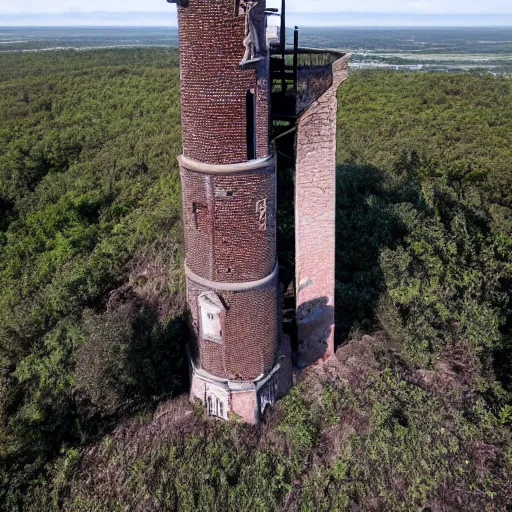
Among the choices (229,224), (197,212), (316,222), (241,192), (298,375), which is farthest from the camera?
(298,375)

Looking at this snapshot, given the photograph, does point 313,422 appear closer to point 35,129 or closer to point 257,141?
point 257,141

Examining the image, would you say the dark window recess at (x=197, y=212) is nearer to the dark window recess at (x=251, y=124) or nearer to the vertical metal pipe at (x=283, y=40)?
the dark window recess at (x=251, y=124)

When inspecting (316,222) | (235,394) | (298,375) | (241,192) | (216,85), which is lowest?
(298,375)

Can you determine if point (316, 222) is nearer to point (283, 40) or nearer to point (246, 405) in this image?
point (283, 40)

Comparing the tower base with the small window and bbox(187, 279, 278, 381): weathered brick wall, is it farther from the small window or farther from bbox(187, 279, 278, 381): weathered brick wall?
the small window

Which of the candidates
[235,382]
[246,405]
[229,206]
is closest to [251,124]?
[229,206]
